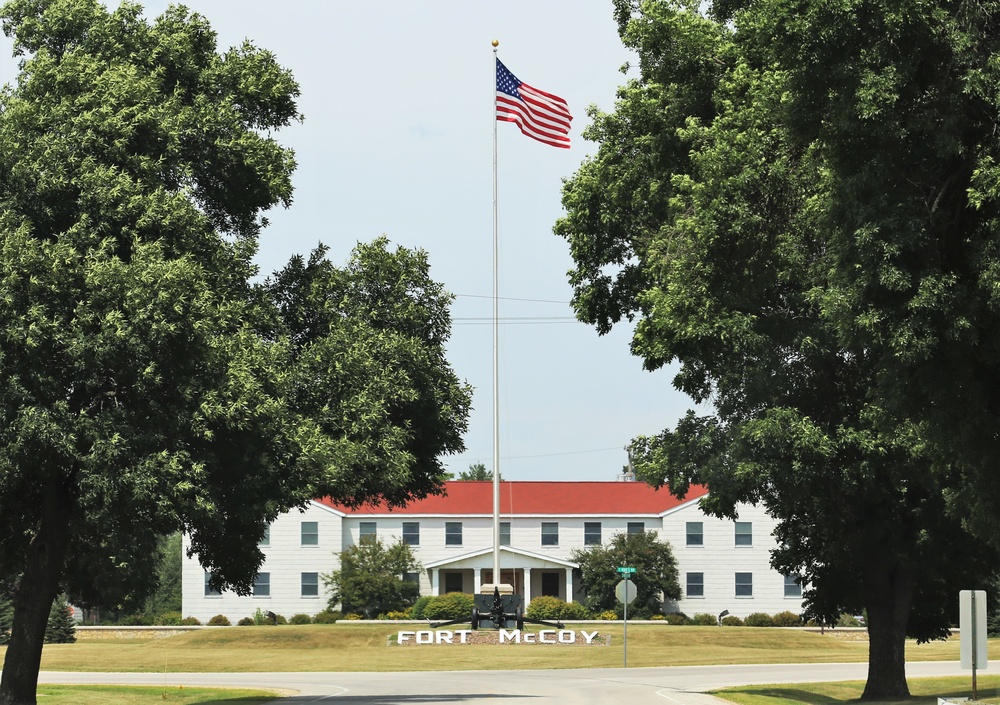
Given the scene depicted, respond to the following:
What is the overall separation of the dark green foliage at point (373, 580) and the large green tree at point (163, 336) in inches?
1629

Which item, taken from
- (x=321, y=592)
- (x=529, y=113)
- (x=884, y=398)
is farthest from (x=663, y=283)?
(x=321, y=592)

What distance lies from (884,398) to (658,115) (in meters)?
10.6

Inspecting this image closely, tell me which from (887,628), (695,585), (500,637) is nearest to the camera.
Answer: (887,628)

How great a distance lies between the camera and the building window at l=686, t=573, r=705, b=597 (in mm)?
71875

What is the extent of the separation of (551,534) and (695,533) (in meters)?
8.23

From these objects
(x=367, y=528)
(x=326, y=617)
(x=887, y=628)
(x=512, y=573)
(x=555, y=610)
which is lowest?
Answer: (x=326, y=617)

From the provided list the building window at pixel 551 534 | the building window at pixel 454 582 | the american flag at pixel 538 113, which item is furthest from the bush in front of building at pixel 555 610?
the american flag at pixel 538 113

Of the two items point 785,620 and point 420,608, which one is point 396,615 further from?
point 785,620

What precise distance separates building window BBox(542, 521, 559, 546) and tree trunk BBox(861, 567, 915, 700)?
Answer: 148 feet

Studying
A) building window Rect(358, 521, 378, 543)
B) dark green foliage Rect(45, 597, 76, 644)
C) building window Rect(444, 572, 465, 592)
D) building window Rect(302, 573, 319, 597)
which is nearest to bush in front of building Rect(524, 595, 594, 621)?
building window Rect(444, 572, 465, 592)

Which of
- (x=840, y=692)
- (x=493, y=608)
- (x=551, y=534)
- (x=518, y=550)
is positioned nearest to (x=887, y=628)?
(x=840, y=692)

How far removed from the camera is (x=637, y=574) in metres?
68.3

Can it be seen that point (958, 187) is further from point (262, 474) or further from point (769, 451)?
point (262, 474)

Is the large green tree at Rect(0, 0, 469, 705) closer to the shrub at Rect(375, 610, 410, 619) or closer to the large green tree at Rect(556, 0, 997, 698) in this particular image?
the large green tree at Rect(556, 0, 997, 698)
